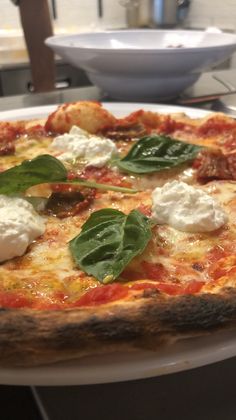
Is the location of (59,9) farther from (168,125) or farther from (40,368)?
(40,368)

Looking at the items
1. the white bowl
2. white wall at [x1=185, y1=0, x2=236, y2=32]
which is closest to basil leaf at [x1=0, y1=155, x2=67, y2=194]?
the white bowl

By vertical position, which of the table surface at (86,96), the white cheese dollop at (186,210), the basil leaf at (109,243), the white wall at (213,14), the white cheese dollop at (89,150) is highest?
the basil leaf at (109,243)

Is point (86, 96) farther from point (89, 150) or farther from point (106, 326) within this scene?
point (106, 326)

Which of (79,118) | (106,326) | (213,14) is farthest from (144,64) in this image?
(213,14)

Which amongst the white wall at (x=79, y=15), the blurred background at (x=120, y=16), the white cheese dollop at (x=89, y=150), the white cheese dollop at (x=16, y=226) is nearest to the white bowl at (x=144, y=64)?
the white cheese dollop at (x=89, y=150)

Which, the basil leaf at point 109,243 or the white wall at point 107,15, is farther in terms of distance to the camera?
the white wall at point 107,15

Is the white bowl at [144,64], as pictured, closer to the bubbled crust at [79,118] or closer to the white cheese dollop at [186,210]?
the bubbled crust at [79,118]

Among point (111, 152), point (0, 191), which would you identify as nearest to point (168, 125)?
point (111, 152)
